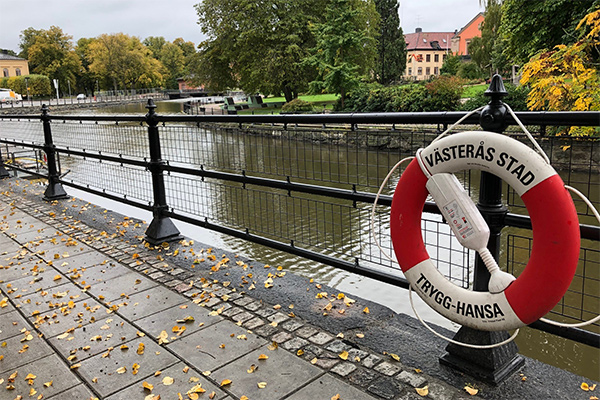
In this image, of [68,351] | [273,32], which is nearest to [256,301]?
[68,351]

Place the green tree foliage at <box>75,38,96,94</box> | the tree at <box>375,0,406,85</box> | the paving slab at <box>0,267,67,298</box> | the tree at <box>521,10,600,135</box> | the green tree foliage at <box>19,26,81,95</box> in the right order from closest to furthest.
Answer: the paving slab at <box>0,267,67,298</box> < the tree at <box>521,10,600,135</box> < the tree at <box>375,0,406,85</box> < the green tree foliage at <box>19,26,81,95</box> < the green tree foliage at <box>75,38,96,94</box>

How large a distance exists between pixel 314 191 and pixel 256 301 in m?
0.88

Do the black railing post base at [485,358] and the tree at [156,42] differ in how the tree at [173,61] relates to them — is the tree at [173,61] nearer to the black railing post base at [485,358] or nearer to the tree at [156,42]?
the tree at [156,42]

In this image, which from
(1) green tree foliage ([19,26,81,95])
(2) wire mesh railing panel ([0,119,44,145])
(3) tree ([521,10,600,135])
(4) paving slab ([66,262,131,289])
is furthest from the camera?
(1) green tree foliage ([19,26,81,95])

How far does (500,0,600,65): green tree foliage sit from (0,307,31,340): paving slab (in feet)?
57.8

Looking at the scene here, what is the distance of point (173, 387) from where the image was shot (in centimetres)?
243

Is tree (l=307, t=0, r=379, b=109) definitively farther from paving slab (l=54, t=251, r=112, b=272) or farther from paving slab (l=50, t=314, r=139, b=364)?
paving slab (l=50, t=314, r=139, b=364)

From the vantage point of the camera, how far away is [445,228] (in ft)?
25.3

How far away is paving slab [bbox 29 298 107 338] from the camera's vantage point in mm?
3143

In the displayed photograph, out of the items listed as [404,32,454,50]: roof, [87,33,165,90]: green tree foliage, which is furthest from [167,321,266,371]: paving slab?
[87,33,165,90]: green tree foliage

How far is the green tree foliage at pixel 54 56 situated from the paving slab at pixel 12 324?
7811cm

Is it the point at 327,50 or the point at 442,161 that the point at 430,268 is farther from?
the point at 327,50

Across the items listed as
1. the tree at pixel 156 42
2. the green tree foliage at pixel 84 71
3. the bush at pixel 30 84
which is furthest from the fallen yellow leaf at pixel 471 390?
the tree at pixel 156 42

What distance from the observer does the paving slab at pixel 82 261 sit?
14.1 ft
